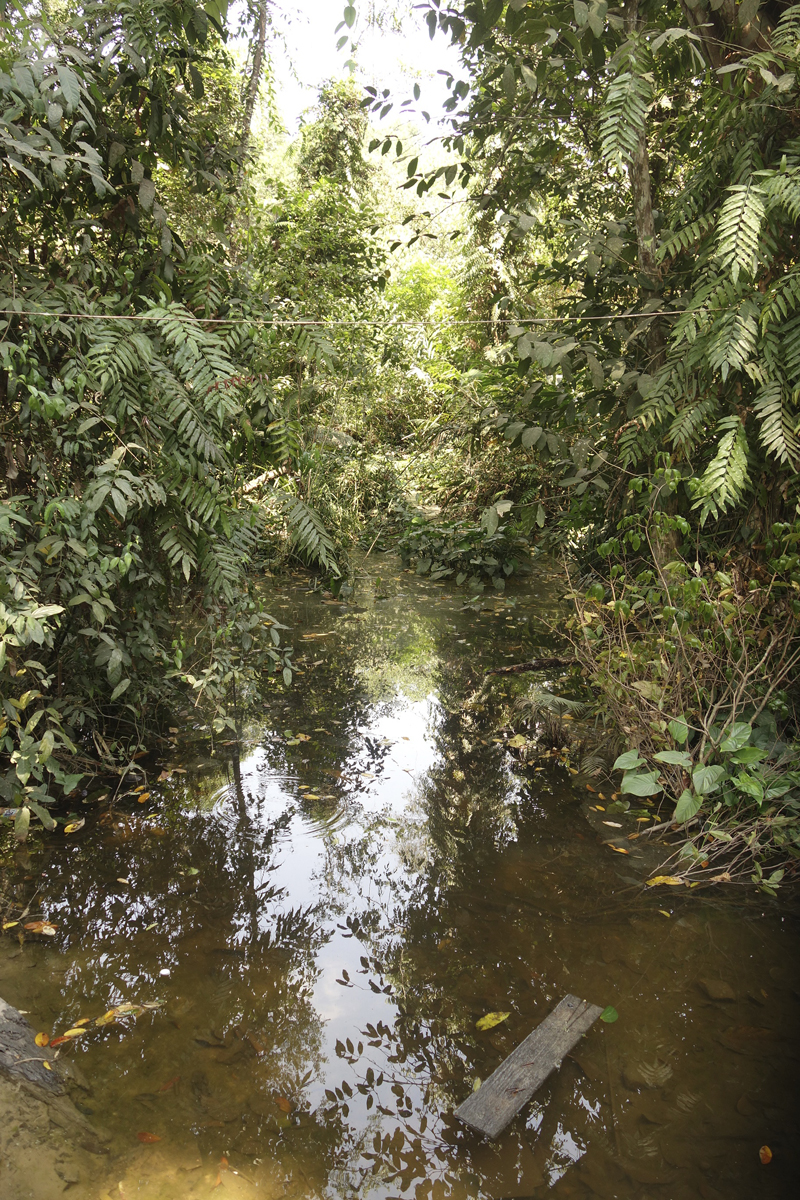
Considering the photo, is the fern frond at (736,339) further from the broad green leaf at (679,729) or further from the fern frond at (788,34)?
the broad green leaf at (679,729)

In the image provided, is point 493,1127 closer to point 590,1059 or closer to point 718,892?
point 590,1059

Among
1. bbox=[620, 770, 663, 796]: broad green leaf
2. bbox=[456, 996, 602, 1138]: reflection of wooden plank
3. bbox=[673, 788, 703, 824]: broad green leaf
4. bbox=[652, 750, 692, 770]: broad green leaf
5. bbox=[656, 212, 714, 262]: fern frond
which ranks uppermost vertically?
bbox=[656, 212, 714, 262]: fern frond

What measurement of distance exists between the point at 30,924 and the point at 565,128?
504 cm

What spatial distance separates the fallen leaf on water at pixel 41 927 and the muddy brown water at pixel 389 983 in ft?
0.13

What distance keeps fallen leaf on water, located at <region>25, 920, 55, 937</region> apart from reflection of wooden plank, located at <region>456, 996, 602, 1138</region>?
1512mm

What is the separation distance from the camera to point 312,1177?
1813mm

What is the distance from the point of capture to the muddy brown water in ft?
6.10

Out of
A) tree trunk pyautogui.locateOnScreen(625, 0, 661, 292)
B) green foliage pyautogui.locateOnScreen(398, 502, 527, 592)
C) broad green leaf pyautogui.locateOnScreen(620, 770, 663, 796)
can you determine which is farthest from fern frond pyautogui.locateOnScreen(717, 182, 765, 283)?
green foliage pyautogui.locateOnScreen(398, 502, 527, 592)

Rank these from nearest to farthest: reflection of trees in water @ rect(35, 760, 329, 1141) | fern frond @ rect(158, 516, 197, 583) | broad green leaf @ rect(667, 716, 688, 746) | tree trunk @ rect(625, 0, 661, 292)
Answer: reflection of trees in water @ rect(35, 760, 329, 1141) → broad green leaf @ rect(667, 716, 688, 746) → fern frond @ rect(158, 516, 197, 583) → tree trunk @ rect(625, 0, 661, 292)

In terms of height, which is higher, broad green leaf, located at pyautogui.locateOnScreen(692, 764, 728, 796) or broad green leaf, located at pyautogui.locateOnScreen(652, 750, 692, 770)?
broad green leaf, located at pyautogui.locateOnScreen(652, 750, 692, 770)

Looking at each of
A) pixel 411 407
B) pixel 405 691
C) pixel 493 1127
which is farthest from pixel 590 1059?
pixel 411 407

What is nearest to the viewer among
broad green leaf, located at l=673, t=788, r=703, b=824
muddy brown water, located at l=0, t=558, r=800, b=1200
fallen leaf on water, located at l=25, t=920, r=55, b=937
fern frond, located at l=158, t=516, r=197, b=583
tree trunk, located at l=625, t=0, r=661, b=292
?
muddy brown water, located at l=0, t=558, r=800, b=1200

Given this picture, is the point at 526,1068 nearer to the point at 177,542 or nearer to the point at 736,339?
the point at 177,542

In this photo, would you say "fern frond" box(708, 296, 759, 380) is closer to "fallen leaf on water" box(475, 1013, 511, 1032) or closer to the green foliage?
"fallen leaf on water" box(475, 1013, 511, 1032)
